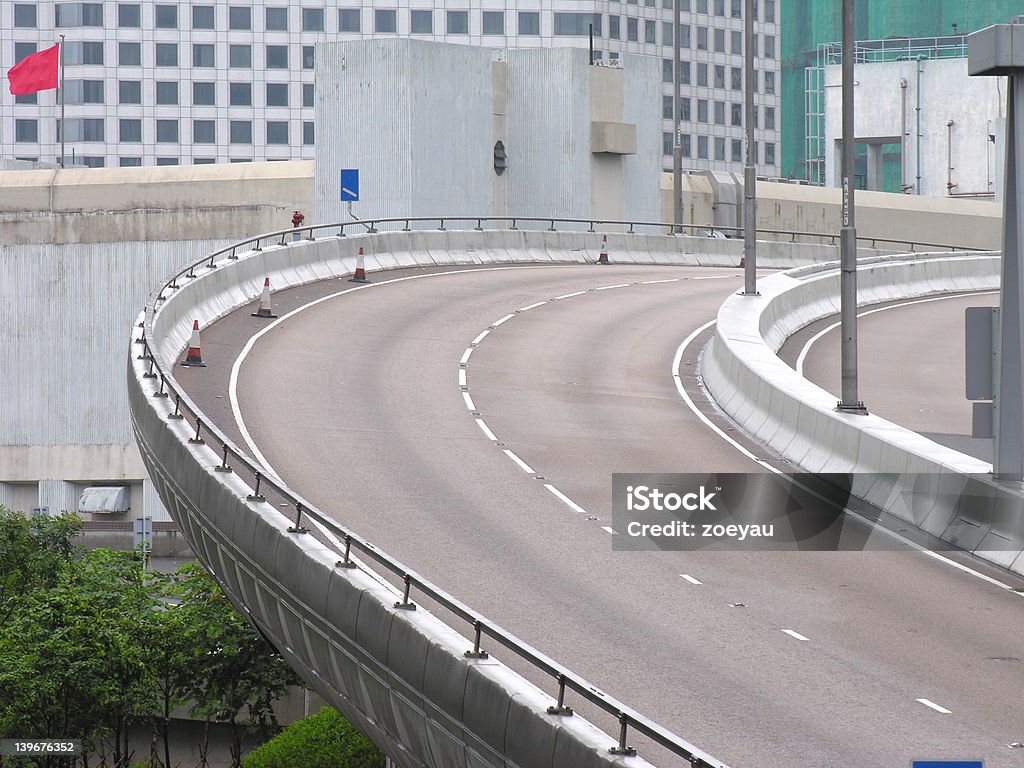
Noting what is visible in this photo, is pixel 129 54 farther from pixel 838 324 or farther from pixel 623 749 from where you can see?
pixel 623 749

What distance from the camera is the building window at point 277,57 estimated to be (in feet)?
385

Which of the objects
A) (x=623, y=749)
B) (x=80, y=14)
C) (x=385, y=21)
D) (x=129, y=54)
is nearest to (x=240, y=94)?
(x=129, y=54)

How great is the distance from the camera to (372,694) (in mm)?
14977

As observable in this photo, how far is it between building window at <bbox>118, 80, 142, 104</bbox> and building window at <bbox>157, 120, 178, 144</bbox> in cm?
230

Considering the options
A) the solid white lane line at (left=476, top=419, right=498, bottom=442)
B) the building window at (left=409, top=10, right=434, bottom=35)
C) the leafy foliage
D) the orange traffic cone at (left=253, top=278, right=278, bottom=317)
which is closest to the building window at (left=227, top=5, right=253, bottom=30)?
the building window at (left=409, top=10, right=434, bottom=35)

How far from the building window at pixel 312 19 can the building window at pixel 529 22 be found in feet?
47.6

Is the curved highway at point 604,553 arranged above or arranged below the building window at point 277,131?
below

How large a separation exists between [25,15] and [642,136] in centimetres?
7017

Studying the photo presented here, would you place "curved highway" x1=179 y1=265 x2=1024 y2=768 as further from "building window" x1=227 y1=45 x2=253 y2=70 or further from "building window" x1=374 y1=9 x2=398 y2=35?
"building window" x1=374 y1=9 x2=398 y2=35

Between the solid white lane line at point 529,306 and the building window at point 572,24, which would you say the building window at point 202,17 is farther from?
the solid white lane line at point 529,306

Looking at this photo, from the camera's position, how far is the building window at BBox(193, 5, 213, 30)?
4594 inches

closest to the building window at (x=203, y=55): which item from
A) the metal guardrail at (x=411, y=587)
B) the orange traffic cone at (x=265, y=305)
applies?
the orange traffic cone at (x=265, y=305)

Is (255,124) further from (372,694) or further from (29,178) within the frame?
(372,694)

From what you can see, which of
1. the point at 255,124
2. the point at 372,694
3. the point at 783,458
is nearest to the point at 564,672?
the point at 372,694
